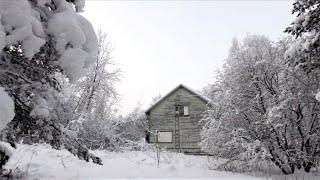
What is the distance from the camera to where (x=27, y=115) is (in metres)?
7.36

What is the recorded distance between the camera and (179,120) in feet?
114

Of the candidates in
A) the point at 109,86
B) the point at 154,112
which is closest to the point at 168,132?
the point at 154,112

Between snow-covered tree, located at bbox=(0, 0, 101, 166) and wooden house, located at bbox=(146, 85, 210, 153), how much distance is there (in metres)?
27.0

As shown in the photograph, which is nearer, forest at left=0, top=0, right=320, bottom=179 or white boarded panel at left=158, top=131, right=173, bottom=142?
forest at left=0, top=0, right=320, bottom=179

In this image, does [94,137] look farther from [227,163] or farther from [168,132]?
[227,163]

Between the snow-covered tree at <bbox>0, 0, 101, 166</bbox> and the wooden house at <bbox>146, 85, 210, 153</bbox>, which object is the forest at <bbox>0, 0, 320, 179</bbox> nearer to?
the snow-covered tree at <bbox>0, 0, 101, 166</bbox>

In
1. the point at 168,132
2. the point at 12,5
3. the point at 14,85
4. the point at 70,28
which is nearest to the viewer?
the point at 12,5

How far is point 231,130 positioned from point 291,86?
3.65m

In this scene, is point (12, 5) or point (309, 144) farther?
point (309, 144)

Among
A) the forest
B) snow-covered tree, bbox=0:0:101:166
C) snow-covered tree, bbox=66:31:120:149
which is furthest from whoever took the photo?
snow-covered tree, bbox=66:31:120:149

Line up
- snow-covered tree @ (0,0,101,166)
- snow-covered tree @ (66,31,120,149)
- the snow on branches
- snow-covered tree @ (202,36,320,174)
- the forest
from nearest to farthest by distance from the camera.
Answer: the snow on branches → snow-covered tree @ (0,0,101,166) → the forest → snow-covered tree @ (202,36,320,174) → snow-covered tree @ (66,31,120,149)

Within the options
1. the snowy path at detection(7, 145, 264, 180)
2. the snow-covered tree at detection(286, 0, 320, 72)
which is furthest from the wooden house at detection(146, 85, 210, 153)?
the snow-covered tree at detection(286, 0, 320, 72)

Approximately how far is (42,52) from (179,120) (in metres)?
28.7

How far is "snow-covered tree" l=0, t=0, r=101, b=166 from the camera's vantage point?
5578 mm
